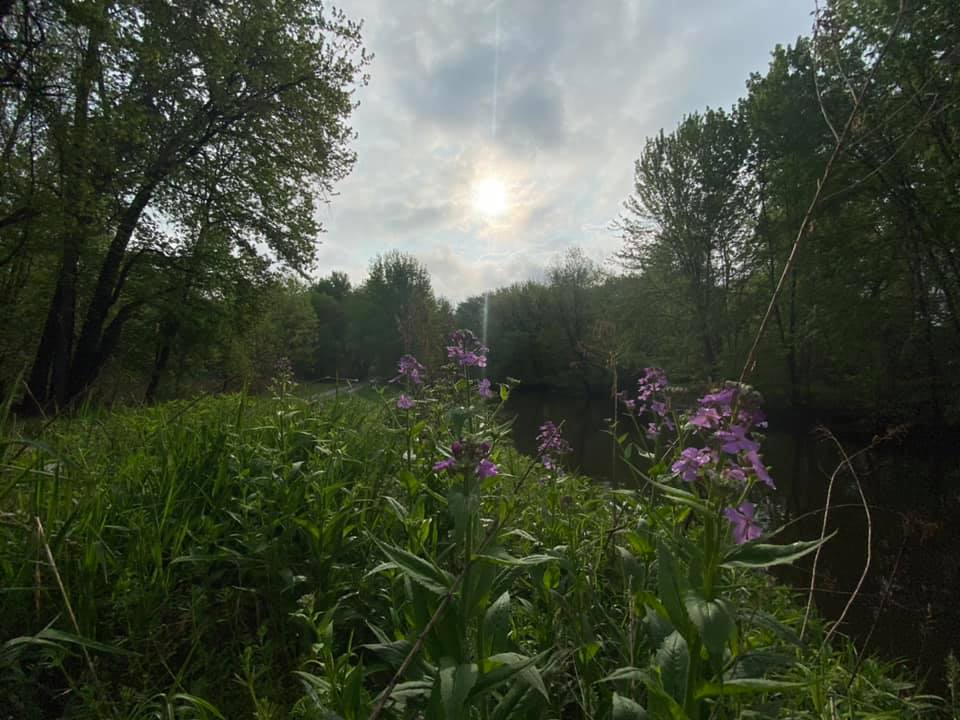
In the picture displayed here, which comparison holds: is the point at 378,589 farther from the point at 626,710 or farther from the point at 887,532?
the point at 887,532

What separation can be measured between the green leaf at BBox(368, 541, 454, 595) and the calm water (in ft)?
3.65

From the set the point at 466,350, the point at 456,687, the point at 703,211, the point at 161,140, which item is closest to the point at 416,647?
the point at 456,687

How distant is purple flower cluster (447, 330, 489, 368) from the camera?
97.2 inches

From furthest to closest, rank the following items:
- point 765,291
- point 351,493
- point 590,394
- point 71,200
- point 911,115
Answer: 1. point 590,394
2. point 765,291
3. point 911,115
4. point 71,200
5. point 351,493

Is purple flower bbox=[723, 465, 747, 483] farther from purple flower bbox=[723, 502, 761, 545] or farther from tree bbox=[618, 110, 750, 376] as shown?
tree bbox=[618, 110, 750, 376]

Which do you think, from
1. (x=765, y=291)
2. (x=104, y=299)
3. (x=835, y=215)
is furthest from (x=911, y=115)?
(x=104, y=299)

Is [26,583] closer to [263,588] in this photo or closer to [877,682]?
[263,588]

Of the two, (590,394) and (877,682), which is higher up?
(590,394)

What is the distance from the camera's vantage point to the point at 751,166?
21.7m

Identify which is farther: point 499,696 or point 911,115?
point 911,115

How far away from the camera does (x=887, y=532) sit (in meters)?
6.94

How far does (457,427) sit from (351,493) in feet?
2.97

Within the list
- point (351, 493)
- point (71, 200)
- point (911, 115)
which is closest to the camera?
point (351, 493)

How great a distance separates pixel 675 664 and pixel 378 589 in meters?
1.39
